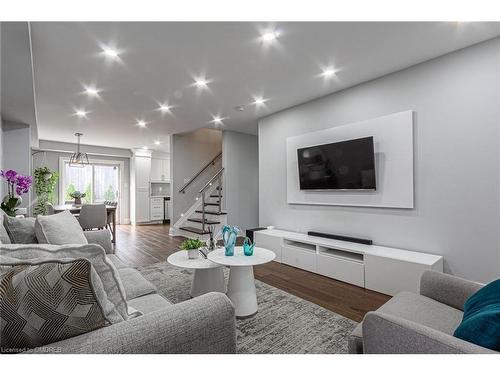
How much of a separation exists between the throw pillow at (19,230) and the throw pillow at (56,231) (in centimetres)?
8

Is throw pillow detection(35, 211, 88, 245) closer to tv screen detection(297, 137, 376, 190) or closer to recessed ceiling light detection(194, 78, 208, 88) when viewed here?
recessed ceiling light detection(194, 78, 208, 88)

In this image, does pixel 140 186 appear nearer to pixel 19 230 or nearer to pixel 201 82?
pixel 201 82

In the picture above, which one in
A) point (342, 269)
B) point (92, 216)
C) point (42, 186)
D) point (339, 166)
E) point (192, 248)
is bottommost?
point (342, 269)

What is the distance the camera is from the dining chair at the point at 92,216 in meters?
4.76

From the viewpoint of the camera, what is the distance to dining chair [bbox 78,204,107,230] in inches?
187

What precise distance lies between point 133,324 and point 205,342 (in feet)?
0.83

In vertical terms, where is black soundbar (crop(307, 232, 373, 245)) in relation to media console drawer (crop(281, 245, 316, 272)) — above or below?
above

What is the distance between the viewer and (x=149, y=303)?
4.72 feet

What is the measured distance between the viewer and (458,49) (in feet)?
8.16

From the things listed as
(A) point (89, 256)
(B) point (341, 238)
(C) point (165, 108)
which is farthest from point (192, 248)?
(C) point (165, 108)

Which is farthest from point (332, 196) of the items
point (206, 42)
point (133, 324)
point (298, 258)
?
point (133, 324)

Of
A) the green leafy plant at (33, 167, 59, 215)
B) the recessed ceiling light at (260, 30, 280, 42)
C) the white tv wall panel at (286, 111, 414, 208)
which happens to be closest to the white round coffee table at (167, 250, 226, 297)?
the white tv wall panel at (286, 111, 414, 208)

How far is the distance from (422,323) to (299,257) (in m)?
2.24

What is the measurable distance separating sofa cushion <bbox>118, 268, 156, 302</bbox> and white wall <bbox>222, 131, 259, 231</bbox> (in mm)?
3906
